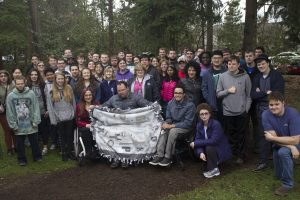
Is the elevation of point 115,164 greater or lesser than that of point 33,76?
lesser

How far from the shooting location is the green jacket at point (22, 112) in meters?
6.94

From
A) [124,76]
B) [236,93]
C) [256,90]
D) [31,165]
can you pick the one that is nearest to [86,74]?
[124,76]

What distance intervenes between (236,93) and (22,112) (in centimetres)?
423

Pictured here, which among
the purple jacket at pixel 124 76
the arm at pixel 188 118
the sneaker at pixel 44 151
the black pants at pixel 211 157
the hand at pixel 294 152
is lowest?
the sneaker at pixel 44 151

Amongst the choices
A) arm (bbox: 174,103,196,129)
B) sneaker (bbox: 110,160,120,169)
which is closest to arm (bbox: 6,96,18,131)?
sneaker (bbox: 110,160,120,169)

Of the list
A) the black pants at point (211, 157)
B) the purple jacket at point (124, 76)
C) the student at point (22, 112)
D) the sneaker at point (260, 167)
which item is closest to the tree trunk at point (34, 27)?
the purple jacket at point (124, 76)

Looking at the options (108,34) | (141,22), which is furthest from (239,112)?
(108,34)

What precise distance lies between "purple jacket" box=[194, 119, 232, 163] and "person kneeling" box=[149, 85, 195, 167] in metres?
0.35

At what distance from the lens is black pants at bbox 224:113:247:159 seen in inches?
268

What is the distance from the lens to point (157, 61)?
8.60m

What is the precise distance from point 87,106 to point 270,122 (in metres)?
3.66

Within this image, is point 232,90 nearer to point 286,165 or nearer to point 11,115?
point 286,165

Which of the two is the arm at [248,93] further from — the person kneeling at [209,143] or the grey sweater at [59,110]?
the grey sweater at [59,110]

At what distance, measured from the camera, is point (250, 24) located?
496 inches
